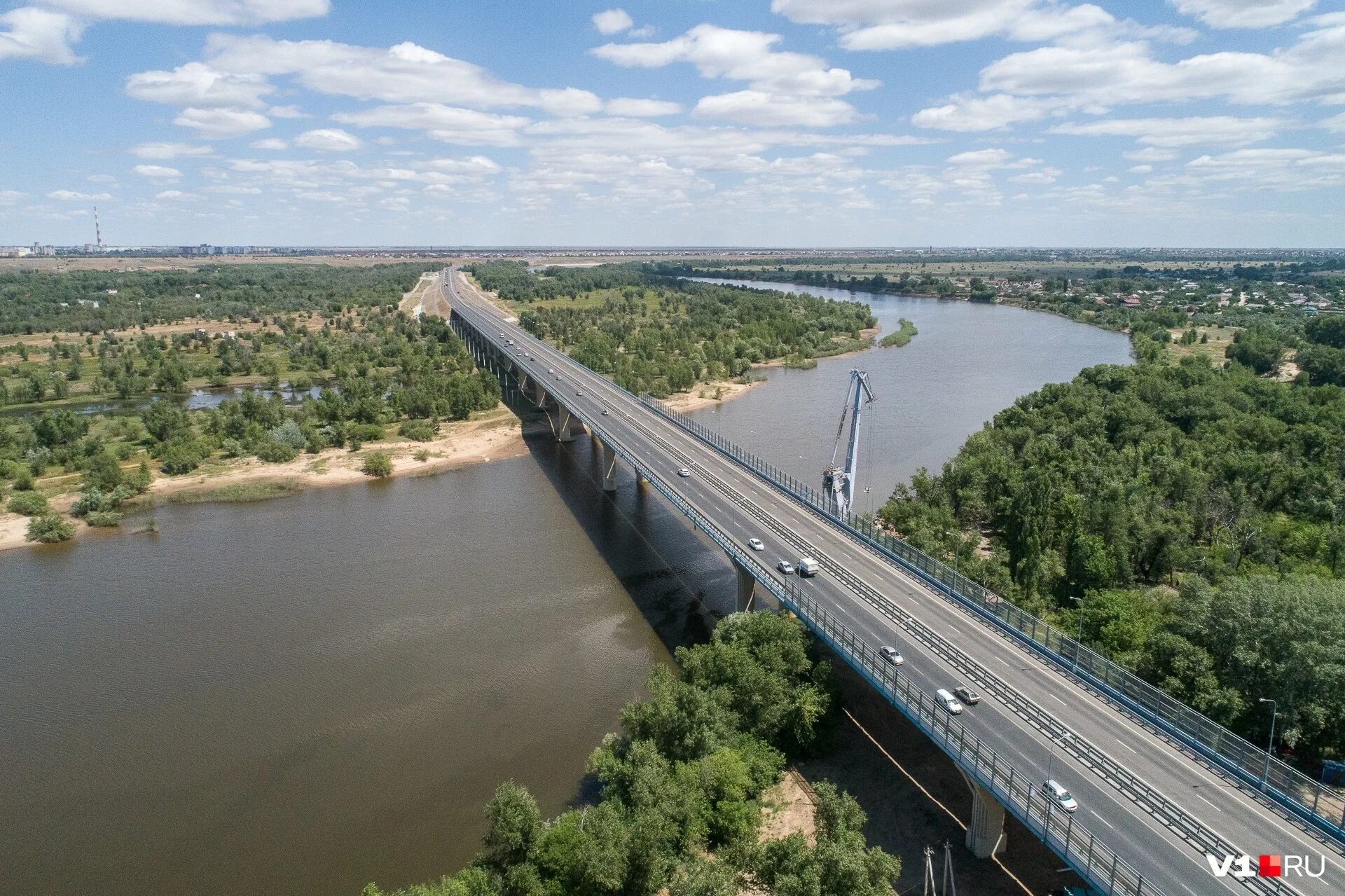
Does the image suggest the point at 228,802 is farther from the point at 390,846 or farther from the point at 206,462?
the point at 206,462

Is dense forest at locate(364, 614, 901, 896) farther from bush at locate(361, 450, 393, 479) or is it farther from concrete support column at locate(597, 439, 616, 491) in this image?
bush at locate(361, 450, 393, 479)

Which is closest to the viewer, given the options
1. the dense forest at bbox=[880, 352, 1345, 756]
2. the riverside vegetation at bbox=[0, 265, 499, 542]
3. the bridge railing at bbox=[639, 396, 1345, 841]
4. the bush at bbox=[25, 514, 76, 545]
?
the bridge railing at bbox=[639, 396, 1345, 841]

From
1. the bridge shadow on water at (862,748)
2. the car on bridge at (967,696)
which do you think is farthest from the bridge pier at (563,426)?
the car on bridge at (967,696)

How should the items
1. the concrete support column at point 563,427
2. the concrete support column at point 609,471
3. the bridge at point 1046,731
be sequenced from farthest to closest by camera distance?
the concrete support column at point 563,427
the concrete support column at point 609,471
the bridge at point 1046,731

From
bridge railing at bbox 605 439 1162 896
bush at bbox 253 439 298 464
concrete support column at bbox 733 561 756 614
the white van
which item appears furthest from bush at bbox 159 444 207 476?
the white van

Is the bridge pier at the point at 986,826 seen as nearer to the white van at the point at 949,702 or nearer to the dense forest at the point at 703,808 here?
the white van at the point at 949,702

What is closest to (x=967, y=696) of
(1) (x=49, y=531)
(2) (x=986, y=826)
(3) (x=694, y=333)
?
(2) (x=986, y=826)

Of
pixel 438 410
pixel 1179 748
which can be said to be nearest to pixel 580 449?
pixel 438 410
